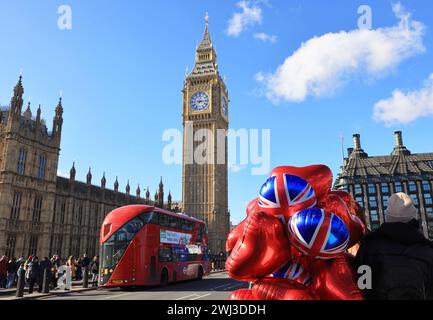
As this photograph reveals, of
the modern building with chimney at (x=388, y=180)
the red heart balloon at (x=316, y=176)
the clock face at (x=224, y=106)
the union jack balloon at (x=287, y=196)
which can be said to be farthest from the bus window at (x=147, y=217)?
the clock face at (x=224, y=106)

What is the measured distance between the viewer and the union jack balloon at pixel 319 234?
380 cm

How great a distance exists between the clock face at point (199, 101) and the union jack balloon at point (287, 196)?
7487cm

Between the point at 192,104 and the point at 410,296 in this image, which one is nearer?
the point at 410,296

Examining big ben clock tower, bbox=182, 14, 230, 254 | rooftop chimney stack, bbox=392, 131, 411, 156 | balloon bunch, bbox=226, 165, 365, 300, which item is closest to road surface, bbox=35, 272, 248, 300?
balloon bunch, bbox=226, 165, 365, 300

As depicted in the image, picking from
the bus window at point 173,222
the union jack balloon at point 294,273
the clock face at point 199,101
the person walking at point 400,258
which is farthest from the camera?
the clock face at point 199,101

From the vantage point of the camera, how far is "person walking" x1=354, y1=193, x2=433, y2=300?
3387 millimetres

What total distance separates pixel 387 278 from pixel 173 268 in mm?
19101

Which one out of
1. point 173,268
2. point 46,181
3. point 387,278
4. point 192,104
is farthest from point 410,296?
point 192,104

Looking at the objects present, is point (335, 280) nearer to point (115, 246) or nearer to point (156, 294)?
point (156, 294)

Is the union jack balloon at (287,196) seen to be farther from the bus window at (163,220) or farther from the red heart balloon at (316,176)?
the bus window at (163,220)

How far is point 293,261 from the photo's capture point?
414 centimetres

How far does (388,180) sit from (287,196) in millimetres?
79277

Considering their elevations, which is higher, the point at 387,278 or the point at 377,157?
the point at 377,157
